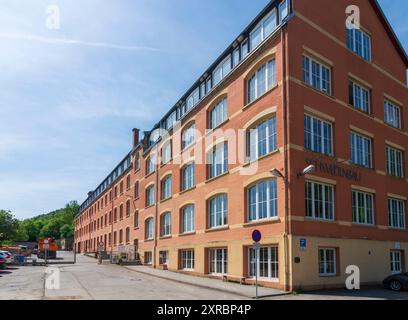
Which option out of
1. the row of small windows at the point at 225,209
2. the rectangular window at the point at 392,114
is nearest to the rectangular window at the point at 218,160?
the row of small windows at the point at 225,209

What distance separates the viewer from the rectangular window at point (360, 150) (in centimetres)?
2550

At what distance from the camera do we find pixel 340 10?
26.7 meters

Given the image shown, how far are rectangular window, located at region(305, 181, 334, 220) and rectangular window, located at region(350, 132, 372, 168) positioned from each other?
10.7 feet

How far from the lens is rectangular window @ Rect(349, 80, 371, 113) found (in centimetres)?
2626

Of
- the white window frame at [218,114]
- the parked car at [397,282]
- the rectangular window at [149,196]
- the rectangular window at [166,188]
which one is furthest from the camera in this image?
the rectangular window at [149,196]

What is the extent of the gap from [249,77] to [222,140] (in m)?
4.33

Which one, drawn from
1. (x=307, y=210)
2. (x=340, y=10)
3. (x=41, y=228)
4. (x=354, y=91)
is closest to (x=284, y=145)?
(x=307, y=210)

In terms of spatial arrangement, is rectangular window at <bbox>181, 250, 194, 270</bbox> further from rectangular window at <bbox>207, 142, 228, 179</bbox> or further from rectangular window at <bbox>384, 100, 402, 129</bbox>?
rectangular window at <bbox>384, 100, 402, 129</bbox>

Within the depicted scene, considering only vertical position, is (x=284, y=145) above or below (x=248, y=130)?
→ below

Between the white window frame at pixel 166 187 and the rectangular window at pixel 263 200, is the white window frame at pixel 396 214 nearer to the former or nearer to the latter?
the rectangular window at pixel 263 200

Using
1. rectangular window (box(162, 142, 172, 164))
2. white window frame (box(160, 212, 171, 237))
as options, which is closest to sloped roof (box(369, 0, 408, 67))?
rectangular window (box(162, 142, 172, 164))

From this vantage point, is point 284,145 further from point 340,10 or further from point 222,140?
point 340,10

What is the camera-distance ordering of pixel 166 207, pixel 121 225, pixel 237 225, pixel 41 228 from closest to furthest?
pixel 237 225
pixel 166 207
pixel 121 225
pixel 41 228

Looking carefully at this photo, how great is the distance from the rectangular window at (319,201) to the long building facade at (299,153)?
5 cm
